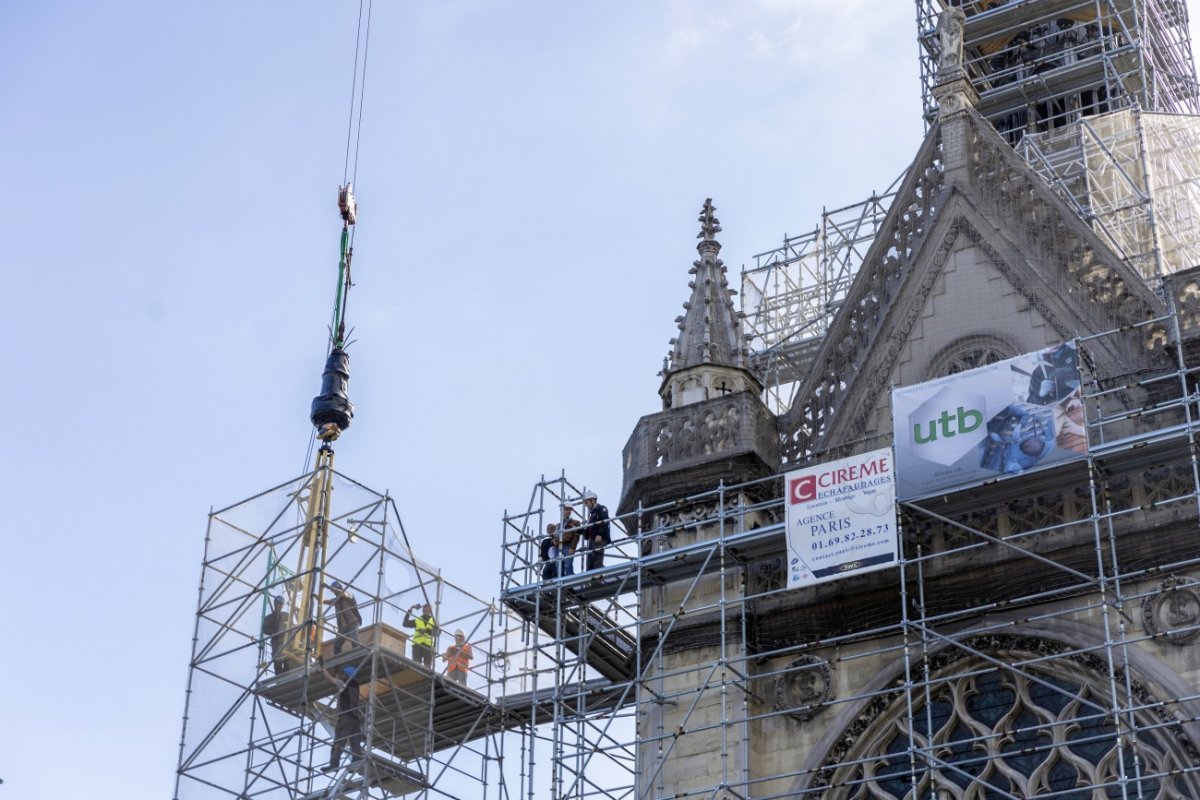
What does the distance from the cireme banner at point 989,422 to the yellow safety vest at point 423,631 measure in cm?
767

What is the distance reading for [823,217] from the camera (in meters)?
40.8

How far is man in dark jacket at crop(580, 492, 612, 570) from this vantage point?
28.4 meters

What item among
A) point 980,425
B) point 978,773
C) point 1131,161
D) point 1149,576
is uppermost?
point 1131,161

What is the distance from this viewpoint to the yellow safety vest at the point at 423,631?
30391 millimetres

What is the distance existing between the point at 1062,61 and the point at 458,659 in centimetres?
1759

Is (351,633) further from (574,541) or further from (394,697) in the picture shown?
(574,541)

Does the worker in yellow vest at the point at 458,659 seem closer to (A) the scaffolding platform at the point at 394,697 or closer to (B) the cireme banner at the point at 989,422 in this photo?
(A) the scaffolding platform at the point at 394,697

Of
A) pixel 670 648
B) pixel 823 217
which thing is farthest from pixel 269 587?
pixel 823 217

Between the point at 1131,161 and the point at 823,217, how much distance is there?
20.4 ft

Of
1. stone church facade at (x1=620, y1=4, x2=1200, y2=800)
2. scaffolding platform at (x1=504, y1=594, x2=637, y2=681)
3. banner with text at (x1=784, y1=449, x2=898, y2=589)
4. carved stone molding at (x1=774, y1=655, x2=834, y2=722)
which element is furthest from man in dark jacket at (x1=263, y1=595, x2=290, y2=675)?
banner with text at (x1=784, y1=449, x2=898, y2=589)

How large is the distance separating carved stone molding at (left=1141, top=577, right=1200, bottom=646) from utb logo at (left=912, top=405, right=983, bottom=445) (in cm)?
284

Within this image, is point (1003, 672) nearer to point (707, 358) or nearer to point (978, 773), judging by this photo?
point (978, 773)

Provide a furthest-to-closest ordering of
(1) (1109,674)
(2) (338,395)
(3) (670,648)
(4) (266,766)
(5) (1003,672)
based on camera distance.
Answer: (2) (338,395) < (4) (266,766) < (3) (670,648) < (5) (1003,672) < (1) (1109,674)

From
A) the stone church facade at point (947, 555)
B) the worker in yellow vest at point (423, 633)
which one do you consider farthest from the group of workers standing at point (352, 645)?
the stone church facade at point (947, 555)
